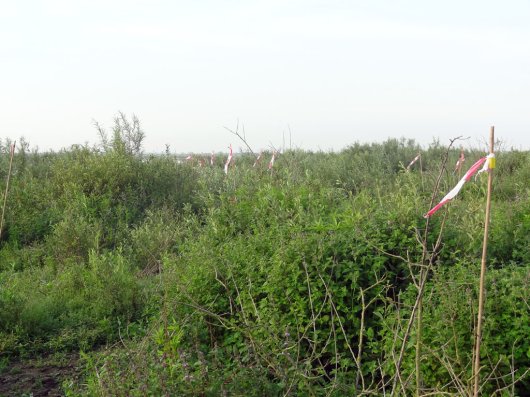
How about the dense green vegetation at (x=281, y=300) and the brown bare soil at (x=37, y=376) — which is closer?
the dense green vegetation at (x=281, y=300)

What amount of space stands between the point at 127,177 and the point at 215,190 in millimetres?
1330

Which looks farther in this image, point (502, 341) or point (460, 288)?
point (460, 288)

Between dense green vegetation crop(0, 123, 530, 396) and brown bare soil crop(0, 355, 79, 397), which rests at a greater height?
dense green vegetation crop(0, 123, 530, 396)

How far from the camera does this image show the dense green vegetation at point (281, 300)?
149 inches

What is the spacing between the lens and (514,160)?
13477mm

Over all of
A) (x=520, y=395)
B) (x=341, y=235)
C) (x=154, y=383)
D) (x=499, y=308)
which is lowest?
(x=520, y=395)

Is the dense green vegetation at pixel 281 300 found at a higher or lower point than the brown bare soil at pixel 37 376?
higher

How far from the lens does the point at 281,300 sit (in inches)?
181

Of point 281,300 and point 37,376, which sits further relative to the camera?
point 37,376

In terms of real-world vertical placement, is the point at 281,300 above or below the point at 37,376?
above

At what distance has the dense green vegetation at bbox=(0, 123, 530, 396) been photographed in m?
3.77

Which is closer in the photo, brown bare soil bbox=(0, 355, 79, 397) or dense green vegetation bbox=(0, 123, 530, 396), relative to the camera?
dense green vegetation bbox=(0, 123, 530, 396)

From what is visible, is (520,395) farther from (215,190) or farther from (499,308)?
(215,190)

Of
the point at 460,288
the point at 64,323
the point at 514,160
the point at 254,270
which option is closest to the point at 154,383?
the point at 254,270
